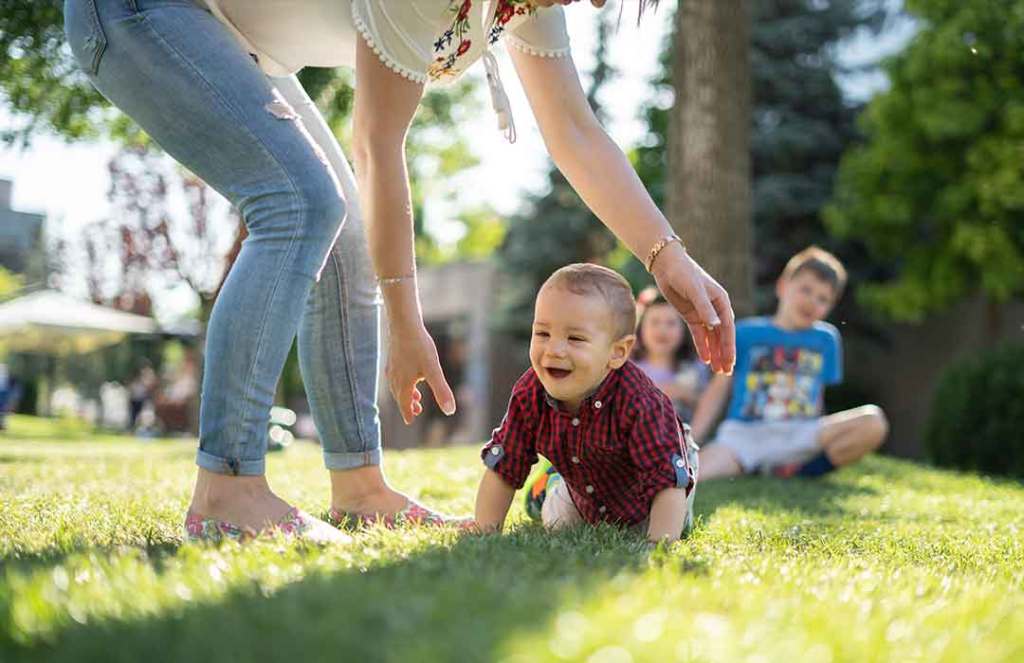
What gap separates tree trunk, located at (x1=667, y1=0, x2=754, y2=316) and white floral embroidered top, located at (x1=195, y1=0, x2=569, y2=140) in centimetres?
570

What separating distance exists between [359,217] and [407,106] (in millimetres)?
628

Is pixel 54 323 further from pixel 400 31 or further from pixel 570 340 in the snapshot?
pixel 400 31

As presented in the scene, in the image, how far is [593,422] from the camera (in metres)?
2.76

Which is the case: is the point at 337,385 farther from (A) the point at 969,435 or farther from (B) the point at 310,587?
(A) the point at 969,435

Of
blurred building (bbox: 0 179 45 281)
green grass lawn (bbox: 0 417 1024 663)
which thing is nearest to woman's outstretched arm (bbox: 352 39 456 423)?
green grass lawn (bbox: 0 417 1024 663)

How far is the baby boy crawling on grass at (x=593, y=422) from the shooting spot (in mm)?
2699

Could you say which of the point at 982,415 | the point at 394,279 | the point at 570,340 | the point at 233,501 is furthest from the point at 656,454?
the point at 982,415

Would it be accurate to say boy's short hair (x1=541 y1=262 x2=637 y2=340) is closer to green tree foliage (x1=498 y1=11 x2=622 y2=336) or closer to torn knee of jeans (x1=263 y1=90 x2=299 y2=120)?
torn knee of jeans (x1=263 y1=90 x2=299 y2=120)

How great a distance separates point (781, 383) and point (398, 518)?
3.75 metres

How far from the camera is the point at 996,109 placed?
12414 millimetres

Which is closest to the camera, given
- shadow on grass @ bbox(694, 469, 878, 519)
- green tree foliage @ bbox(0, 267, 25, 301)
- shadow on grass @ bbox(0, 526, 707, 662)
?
shadow on grass @ bbox(0, 526, 707, 662)

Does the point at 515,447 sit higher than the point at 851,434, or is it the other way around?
the point at 515,447

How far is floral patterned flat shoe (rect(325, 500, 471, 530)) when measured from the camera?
2.73m

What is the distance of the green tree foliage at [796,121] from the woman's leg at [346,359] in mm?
13112
